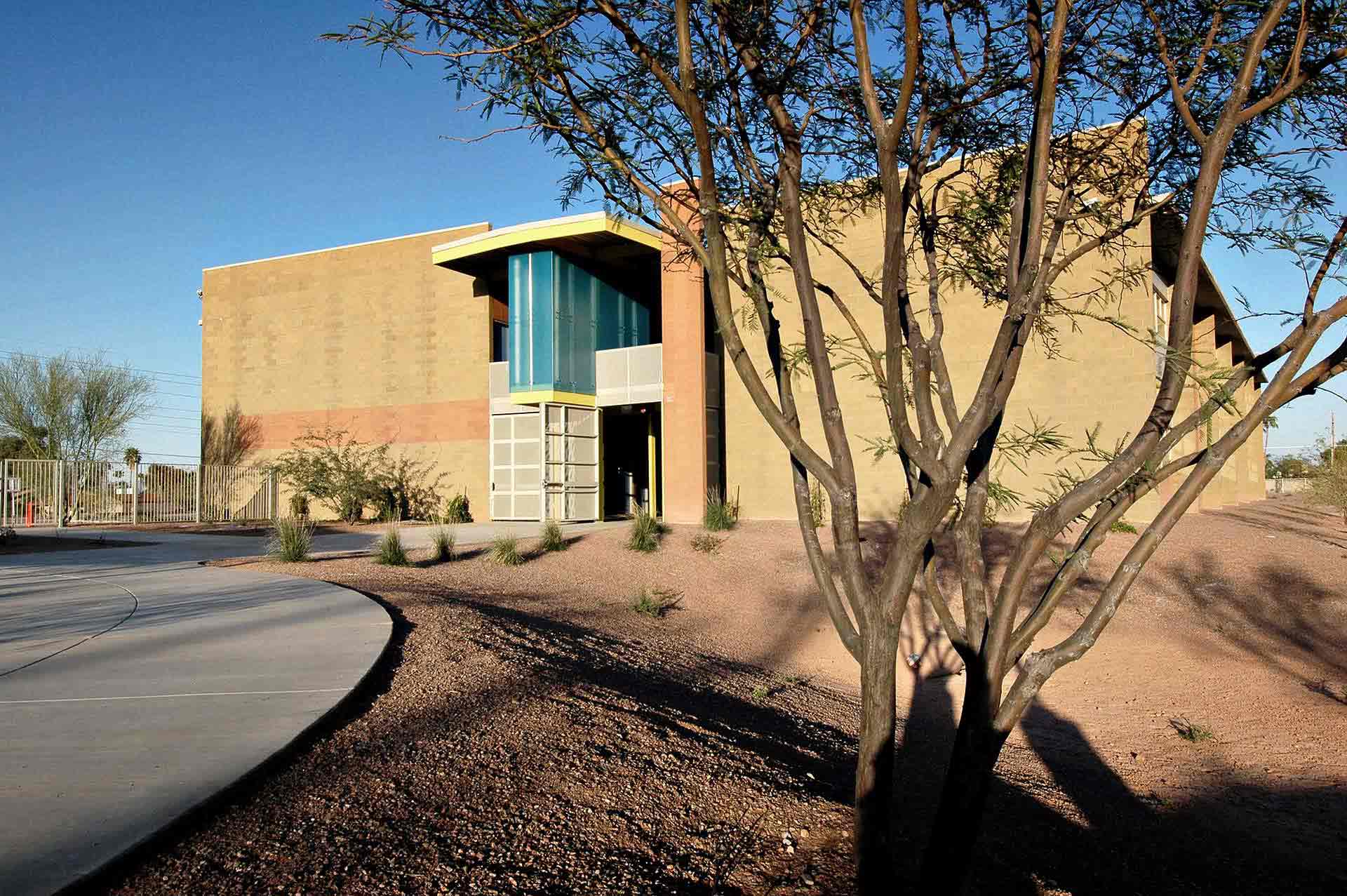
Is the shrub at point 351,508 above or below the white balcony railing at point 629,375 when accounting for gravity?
below

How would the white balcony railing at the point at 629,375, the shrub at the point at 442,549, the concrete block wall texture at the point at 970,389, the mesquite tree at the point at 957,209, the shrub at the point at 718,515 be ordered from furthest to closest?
1. the white balcony railing at the point at 629,375
2. the shrub at the point at 718,515
3. the concrete block wall texture at the point at 970,389
4. the shrub at the point at 442,549
5. the mesquite tree at the point at 957,209

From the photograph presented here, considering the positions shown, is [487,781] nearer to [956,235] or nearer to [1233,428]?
[1233,428]

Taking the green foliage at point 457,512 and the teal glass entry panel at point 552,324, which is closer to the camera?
the teal glass entry panel at point 552,324

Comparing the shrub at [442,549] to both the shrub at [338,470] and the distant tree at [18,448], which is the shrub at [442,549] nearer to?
the shrub at [338,470]

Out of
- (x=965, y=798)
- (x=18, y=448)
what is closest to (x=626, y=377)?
(x=965, y=798)

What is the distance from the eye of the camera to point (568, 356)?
81.5ft

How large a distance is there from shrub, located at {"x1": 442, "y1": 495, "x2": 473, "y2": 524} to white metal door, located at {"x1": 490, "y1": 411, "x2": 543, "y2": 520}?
1.26m

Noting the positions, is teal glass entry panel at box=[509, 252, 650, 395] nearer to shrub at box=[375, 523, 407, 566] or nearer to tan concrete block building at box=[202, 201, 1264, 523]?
tan concrete block building at box=[202, 201, 1264, 523]

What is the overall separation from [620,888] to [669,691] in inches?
167

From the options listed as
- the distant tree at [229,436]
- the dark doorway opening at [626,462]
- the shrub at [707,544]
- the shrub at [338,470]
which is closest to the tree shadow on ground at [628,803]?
the shrub at [707,544]

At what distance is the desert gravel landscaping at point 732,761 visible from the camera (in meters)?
3.91

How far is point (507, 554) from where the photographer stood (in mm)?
15727

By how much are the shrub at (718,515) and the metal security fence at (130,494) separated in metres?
15.6

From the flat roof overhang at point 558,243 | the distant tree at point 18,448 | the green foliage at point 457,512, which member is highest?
the flat roof overhang at point 558,243
